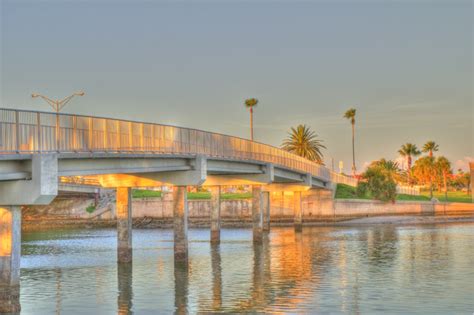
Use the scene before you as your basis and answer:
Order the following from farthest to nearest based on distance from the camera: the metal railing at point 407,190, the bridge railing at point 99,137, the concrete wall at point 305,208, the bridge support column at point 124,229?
1. the metal railing at point 407,190
2. the concrete wall at point 305,208
3. the bridge support column at point 124,229
4. the bridge railing at point 99,137

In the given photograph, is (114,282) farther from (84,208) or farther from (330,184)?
(84,208)

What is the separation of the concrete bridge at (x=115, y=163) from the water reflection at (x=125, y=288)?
7.36ft

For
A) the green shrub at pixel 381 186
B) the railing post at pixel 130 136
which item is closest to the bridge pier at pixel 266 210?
the green shrub at pixel 381 186

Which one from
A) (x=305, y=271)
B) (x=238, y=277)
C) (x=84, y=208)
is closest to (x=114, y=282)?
(x=238, y=277)

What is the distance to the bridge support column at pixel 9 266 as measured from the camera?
29578mm

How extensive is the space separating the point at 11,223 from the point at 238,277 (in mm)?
16112

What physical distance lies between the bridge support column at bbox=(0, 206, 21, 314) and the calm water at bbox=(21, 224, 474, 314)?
1805 mm

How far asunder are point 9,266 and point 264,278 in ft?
53.3

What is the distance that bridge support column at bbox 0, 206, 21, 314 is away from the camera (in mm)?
29578

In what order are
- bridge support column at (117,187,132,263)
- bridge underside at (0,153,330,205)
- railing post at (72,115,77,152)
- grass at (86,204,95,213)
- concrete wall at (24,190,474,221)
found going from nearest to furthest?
1. bridge underside at (0,153,330,205)
2. railing post at (72,115,77,152)
3. bridge support column at (117,187,132,263)
4. concrete wall at (24,190,474,221)
5. grass at (86,204,95,213)

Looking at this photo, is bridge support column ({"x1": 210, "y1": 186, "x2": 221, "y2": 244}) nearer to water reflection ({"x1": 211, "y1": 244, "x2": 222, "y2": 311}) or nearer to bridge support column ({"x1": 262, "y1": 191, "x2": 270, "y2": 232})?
water reflection ({"x1": 211, "y1": 244, "x2": 222, "y2": 311})

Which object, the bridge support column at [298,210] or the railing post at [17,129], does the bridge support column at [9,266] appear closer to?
the railing post at [17,129]

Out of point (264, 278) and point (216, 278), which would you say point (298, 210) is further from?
point (264, 278)

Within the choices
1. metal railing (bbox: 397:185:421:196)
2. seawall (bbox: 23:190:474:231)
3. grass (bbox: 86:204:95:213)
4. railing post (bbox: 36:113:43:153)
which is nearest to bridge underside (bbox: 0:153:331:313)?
railing post (bbox: 36:113:43:153)
